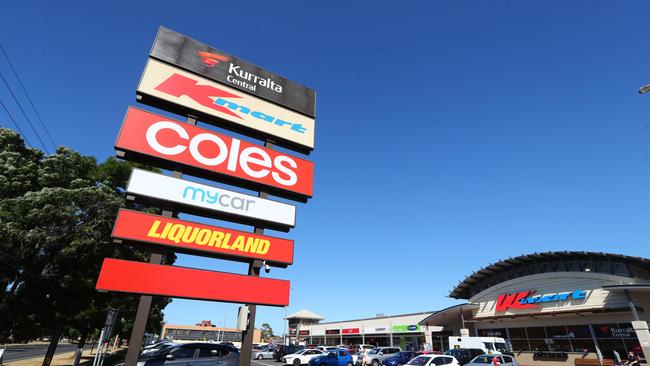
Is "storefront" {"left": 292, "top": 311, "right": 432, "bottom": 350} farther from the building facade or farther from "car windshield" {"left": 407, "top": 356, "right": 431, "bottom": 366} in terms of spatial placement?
the building facade

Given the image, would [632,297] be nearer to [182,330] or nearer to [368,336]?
[368,336]

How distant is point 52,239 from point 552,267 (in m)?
34.1

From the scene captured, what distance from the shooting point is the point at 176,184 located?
1096cm

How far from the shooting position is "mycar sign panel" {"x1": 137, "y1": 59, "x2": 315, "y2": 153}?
40.4 ft

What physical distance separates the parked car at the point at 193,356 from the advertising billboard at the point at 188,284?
2.43 metres

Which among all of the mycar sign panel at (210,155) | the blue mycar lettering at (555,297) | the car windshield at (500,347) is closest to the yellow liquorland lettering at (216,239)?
the mycar sign panel at (210,155)

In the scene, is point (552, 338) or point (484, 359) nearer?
point (484, 359)

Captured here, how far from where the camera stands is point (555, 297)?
25094mm

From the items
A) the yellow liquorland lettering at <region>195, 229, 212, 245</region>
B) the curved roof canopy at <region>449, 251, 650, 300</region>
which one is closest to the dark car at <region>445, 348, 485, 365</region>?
the curved roof canopy at <region>449, 251, 650, 300</region>

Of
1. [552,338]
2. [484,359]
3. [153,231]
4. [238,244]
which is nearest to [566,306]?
[552,338]

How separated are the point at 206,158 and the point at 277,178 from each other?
2694mm

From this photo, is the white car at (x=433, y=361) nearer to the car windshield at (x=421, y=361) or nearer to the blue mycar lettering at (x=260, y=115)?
the car windshield at (x=421, y=361)

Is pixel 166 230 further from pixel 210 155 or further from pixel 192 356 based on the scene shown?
pixel 192 356

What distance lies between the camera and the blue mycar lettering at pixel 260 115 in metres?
13.5
